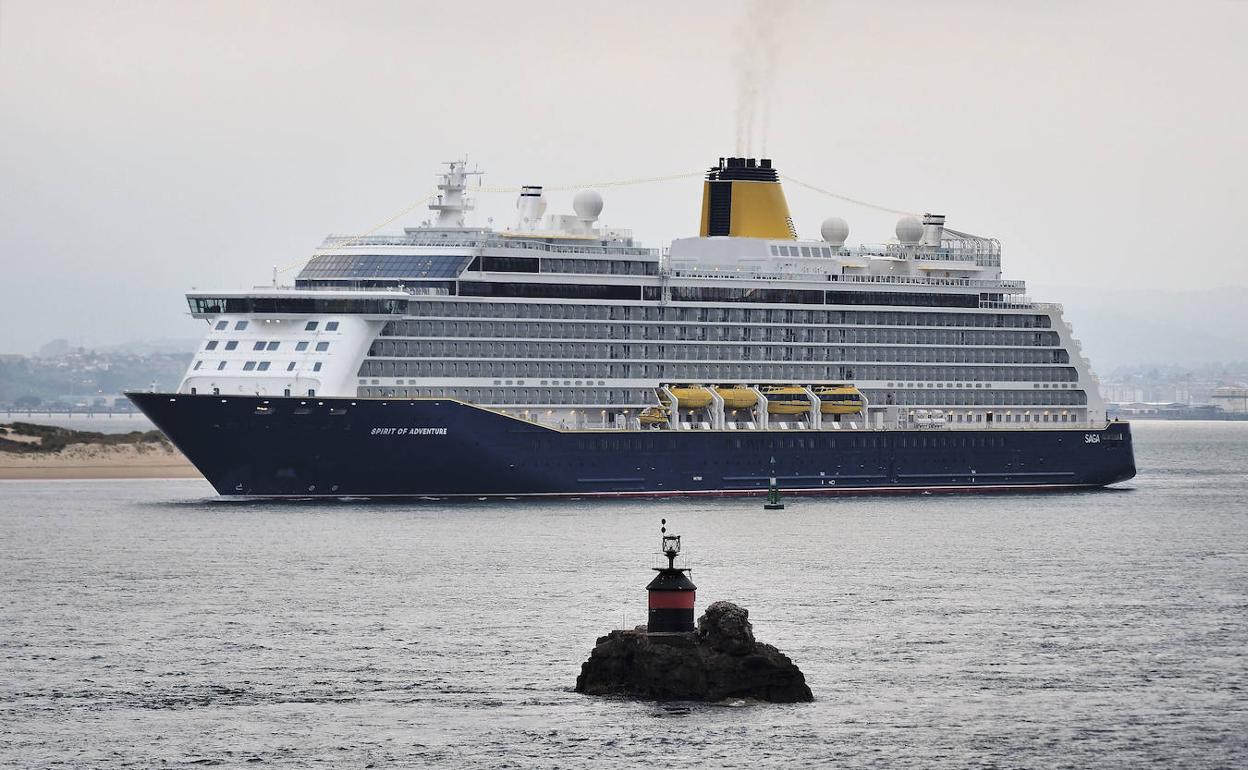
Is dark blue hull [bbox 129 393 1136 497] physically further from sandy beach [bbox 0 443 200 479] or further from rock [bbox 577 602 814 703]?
rock [bbox 577 602 814 703]

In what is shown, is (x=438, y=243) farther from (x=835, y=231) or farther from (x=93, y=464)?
(x=93, y=464)

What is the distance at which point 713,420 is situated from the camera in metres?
87.4

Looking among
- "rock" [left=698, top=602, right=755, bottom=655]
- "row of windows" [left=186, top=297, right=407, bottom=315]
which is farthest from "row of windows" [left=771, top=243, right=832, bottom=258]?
"rock" [left=698, top=602, right=755, bottom=655]

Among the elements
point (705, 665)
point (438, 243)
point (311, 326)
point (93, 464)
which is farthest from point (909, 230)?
point (705, 665)

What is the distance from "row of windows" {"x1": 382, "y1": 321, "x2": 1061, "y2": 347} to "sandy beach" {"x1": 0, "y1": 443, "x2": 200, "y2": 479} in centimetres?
3727

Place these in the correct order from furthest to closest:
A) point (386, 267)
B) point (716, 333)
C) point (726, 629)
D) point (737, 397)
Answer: point (716, 333), point (737, 397), point (386, 267), point (726, 629)

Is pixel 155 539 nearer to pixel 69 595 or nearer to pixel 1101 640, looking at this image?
pixel 69 595

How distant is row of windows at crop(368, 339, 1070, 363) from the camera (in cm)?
8150

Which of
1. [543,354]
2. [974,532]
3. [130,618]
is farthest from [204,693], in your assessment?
[543,354]

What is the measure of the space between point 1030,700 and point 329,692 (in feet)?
43.9

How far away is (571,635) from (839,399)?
44.9m

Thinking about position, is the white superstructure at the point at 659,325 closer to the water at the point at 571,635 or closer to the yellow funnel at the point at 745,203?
the yellow funnel at the point at 745,203

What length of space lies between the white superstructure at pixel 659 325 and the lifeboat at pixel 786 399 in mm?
259

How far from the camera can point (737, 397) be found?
88.2 meters
